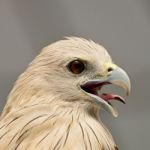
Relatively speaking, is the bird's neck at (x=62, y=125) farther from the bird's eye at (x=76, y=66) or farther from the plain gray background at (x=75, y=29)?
the plain gray background at (x=75, y=29)

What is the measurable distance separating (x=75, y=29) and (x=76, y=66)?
1.06 metres

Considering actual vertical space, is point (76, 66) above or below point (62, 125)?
A: above

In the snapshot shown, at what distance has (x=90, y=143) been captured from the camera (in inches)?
63.1

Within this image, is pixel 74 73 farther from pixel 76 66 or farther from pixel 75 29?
pixel 75 29

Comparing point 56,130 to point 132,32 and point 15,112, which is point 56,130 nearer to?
point 15,112

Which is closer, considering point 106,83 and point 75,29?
point 106,83

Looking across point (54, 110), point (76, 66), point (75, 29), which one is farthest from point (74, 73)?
point (75, 29)

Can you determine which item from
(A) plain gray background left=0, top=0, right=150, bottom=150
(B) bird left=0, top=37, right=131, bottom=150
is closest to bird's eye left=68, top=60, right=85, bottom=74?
(B) bird left=0, top=37, right=131, bottom=150

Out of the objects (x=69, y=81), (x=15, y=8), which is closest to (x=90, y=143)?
(x=69, y=81)

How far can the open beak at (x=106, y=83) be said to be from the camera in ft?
5.51

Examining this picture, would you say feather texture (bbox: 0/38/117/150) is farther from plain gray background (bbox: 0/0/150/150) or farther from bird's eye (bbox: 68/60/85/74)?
plain gray background (bbox: 0/0/150/150)

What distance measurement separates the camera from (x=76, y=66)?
1729 millimetres

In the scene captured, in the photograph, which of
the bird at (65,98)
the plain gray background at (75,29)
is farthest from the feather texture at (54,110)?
the plain gray background at (75,29)

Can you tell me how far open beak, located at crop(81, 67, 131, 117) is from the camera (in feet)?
5.51
